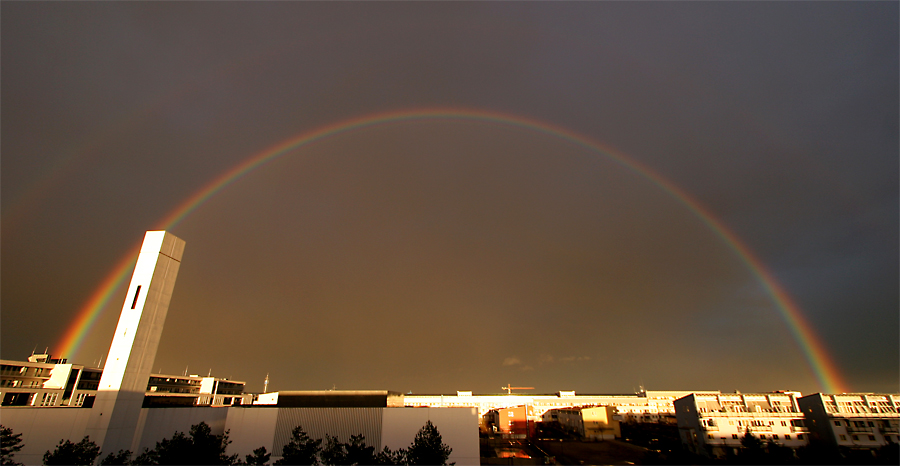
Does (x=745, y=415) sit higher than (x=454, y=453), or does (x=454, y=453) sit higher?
(x=745, y=415)

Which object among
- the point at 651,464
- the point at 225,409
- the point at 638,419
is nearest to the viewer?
the point at 225,409

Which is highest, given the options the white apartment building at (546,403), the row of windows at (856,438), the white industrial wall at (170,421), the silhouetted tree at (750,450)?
the white apartment building at (546,403)

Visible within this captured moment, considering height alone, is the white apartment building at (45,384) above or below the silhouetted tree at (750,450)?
above

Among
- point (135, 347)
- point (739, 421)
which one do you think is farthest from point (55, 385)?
point (739, 421)

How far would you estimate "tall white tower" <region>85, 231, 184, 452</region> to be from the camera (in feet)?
114

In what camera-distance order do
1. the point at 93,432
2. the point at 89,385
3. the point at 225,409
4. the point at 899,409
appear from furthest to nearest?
the point at 89,385 → the point at 899,409 → the point at 225,409 → the point at 93,432

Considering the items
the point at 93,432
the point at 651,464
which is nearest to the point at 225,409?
the point at 93,432

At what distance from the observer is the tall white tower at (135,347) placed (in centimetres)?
3469

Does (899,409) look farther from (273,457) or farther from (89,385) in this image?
(89,385)

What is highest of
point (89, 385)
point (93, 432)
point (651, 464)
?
point (89, 385)

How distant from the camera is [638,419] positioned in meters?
116

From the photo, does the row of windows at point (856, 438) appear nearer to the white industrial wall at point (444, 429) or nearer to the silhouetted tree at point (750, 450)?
the silhouetted tree at point (750, 450)

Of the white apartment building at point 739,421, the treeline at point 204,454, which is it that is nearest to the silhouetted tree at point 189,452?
the treeline at point 204,454

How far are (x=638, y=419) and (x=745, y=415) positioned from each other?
6674cm
